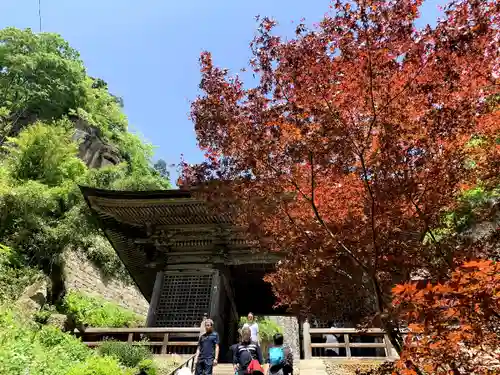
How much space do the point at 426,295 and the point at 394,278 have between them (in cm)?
263

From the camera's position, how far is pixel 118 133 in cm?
3456

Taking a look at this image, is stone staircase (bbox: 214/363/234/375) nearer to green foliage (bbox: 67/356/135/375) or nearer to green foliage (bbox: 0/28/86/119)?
green foliage (bbox: 67/356/135/375)

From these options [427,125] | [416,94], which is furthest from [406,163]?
[416,94]

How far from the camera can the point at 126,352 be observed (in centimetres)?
870

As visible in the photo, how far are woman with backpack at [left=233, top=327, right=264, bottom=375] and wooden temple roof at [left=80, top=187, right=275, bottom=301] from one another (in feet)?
16.7

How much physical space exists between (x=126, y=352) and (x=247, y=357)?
4352 millimetres

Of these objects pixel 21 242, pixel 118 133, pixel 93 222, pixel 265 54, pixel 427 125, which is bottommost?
pixel 427 125

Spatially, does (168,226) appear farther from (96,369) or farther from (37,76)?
(37,76)

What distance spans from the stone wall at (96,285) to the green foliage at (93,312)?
876 millimetres

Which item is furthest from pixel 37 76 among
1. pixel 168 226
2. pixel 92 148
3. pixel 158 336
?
pixel 158 336

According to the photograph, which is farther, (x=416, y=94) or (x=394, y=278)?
(x=394, y=278)

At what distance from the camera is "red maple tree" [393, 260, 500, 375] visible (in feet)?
9.40

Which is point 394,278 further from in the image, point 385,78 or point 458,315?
point 385,78

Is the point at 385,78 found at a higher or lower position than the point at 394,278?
higher
